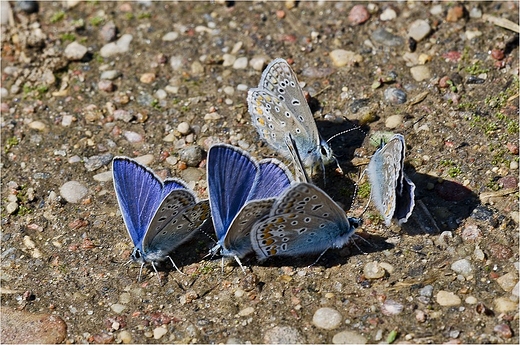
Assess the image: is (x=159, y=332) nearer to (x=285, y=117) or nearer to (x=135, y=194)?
(x=135, y=194)

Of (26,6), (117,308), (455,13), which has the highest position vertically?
(455,13)

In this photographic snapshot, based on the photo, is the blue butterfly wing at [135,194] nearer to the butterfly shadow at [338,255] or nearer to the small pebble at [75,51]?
the butterfly shadow at [338,255]

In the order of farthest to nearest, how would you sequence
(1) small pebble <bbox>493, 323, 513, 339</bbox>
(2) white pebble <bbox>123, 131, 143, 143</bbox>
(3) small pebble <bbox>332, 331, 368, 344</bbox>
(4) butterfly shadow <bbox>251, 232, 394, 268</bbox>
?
(2) white pebble <bbox>123, 131, 143, 143</bbox>, (4) butterfly shadow <bbox>251, 232, 394, 268</bbox>, (3) small pebble <bbox>332, 331, 368, 344</bbox>, (1) small pebble <bbox>493, 323, 513, 339</bbox>

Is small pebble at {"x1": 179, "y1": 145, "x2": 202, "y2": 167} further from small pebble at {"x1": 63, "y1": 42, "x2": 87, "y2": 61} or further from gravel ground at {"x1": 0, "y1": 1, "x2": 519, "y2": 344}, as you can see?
small pebble at {"x1": 63, "y1": 42, "x2": 87, "y2": 61}

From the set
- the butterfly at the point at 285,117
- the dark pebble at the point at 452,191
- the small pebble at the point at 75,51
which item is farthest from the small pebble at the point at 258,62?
the dark pebble at the point at 452,191

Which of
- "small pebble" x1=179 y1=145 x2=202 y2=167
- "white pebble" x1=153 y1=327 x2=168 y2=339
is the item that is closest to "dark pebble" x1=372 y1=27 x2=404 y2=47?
"small pebble" x1=179 y1=145 x2=202 y2=167

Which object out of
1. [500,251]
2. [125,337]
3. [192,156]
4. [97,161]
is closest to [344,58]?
[192,156]

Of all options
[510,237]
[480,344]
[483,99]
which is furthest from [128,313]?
[483,99]
